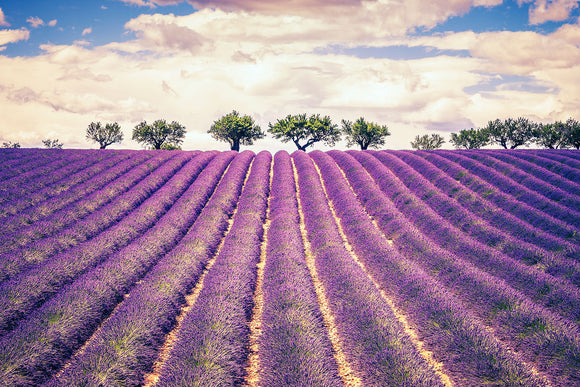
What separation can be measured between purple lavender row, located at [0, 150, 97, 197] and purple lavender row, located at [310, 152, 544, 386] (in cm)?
1454

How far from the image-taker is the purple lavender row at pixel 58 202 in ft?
33.8

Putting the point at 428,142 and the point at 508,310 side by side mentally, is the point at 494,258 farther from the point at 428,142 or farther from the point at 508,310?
the point at 428,142

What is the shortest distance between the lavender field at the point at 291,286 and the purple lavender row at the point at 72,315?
3cm

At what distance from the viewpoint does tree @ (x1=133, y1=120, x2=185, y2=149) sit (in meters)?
46.6

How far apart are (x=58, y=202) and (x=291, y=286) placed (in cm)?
1101

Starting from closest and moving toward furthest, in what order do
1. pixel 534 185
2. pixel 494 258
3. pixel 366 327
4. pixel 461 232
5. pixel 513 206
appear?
pixel 366 327
pixel 494 258
pixel 461 232
pixel 513 206
pixel 534 185

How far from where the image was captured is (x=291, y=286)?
6793 mm

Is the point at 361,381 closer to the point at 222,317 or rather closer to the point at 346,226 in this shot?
the point at 222,317

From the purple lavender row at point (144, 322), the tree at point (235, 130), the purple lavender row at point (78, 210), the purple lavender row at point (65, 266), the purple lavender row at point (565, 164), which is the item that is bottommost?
the purple lavender row at point (144, 322)

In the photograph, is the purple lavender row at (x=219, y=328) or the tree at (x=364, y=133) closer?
the purple lavender row at (x=219, y=328)

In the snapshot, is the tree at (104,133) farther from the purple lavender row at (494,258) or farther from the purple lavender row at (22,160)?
the purple lavender row at (494,258)

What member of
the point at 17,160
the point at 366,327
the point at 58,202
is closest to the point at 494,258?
the point at 366,327

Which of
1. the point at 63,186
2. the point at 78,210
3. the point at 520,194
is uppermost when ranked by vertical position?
the point at 520,194

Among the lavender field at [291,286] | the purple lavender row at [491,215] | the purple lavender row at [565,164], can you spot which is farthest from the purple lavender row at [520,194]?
the purple lavender row at [565,164]
